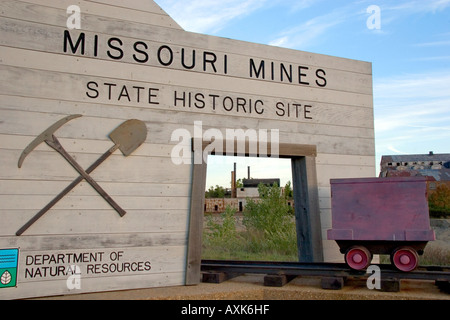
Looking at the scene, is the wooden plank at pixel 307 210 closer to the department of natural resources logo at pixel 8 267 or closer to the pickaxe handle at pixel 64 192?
the pickaxe handle at pixel 64 192

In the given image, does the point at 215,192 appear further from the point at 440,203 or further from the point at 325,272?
the point at 325,272

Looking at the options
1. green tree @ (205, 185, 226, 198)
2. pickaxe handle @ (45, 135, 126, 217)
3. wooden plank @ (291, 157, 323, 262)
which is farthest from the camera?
green tree @ (205, 185, 226, 198)

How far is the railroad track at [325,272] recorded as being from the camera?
6117 millimetres

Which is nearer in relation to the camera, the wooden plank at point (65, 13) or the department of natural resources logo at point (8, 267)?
the department of natural resources logo at point (8, 267)

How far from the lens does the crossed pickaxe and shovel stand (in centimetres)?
597

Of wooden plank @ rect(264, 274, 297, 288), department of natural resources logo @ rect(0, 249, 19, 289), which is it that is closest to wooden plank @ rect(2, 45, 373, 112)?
department of natural resources logo @ rect(0, 249, 19, 289)

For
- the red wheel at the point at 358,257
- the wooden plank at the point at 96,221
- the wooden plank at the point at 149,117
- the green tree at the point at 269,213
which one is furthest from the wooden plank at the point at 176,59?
the green tree at the point at 269,213

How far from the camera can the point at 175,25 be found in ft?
23.2

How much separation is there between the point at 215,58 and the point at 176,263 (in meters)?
3.42

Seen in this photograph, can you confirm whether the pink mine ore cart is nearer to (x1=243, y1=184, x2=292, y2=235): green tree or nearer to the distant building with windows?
(x1=243, y1=184, x2=292, y2=235): green tree

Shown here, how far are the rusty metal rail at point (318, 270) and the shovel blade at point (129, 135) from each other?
2313 millimetres

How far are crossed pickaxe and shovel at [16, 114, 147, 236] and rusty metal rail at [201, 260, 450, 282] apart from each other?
1986 millimetres

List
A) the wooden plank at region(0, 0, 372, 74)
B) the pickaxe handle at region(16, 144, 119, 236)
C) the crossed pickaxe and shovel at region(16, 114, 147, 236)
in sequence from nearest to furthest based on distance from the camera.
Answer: the pickaxe handle at region(16, 144, 119, 236), the crossed pickaxe and shovel at region(16, 114, 147, 236), the wooden plank at region(0, 0, 372, 74)

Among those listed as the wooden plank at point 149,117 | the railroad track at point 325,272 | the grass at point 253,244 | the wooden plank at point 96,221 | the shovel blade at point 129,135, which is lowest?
the grass at point 253,244
